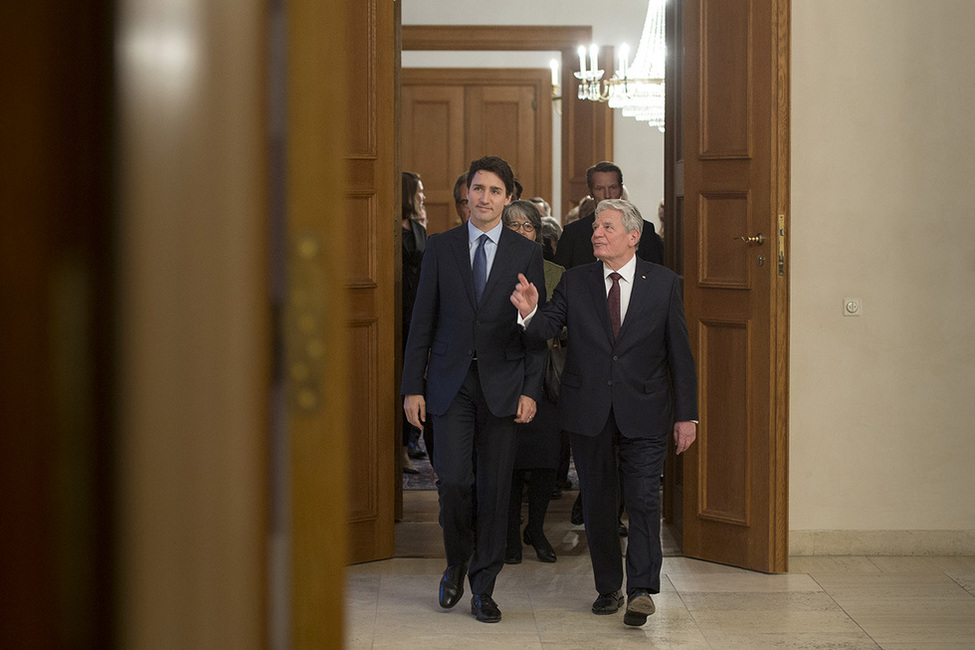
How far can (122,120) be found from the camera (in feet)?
1.94

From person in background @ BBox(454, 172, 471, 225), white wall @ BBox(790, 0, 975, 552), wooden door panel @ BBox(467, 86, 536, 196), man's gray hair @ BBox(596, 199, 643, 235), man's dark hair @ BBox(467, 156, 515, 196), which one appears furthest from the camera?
wooden door panel @ BBox(467, 86, 536, 196)

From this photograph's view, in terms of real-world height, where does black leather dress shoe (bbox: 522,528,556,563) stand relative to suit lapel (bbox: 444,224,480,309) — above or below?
below

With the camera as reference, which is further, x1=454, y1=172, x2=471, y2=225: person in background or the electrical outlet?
x1=454, y1=172, x2=471, y2=225: person in background

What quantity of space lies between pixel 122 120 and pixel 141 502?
0.21 m

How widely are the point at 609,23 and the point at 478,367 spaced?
711 centimetres

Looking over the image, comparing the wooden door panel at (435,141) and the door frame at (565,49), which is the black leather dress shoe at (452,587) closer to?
the door frame at (565,49)

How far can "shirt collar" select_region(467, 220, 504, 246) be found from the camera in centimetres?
411

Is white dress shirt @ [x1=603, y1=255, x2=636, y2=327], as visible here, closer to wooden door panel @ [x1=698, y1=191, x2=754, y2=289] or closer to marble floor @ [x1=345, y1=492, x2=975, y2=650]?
wooden door panel @ [x1=698, y1=191, x2=754, y2=289]

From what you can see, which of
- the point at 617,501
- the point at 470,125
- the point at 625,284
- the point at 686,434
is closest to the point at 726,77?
the point at 625,284

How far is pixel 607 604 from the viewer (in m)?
4.16

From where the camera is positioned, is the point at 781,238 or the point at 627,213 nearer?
the point at 627,213

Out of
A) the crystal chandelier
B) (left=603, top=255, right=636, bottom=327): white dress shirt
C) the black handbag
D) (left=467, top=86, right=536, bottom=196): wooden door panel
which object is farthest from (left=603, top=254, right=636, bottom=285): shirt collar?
(left=467, top=86, right=536, bottom=196): wooden door panel

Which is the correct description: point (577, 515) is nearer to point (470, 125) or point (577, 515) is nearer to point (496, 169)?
point (496, 169)

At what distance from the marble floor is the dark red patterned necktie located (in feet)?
3.62
